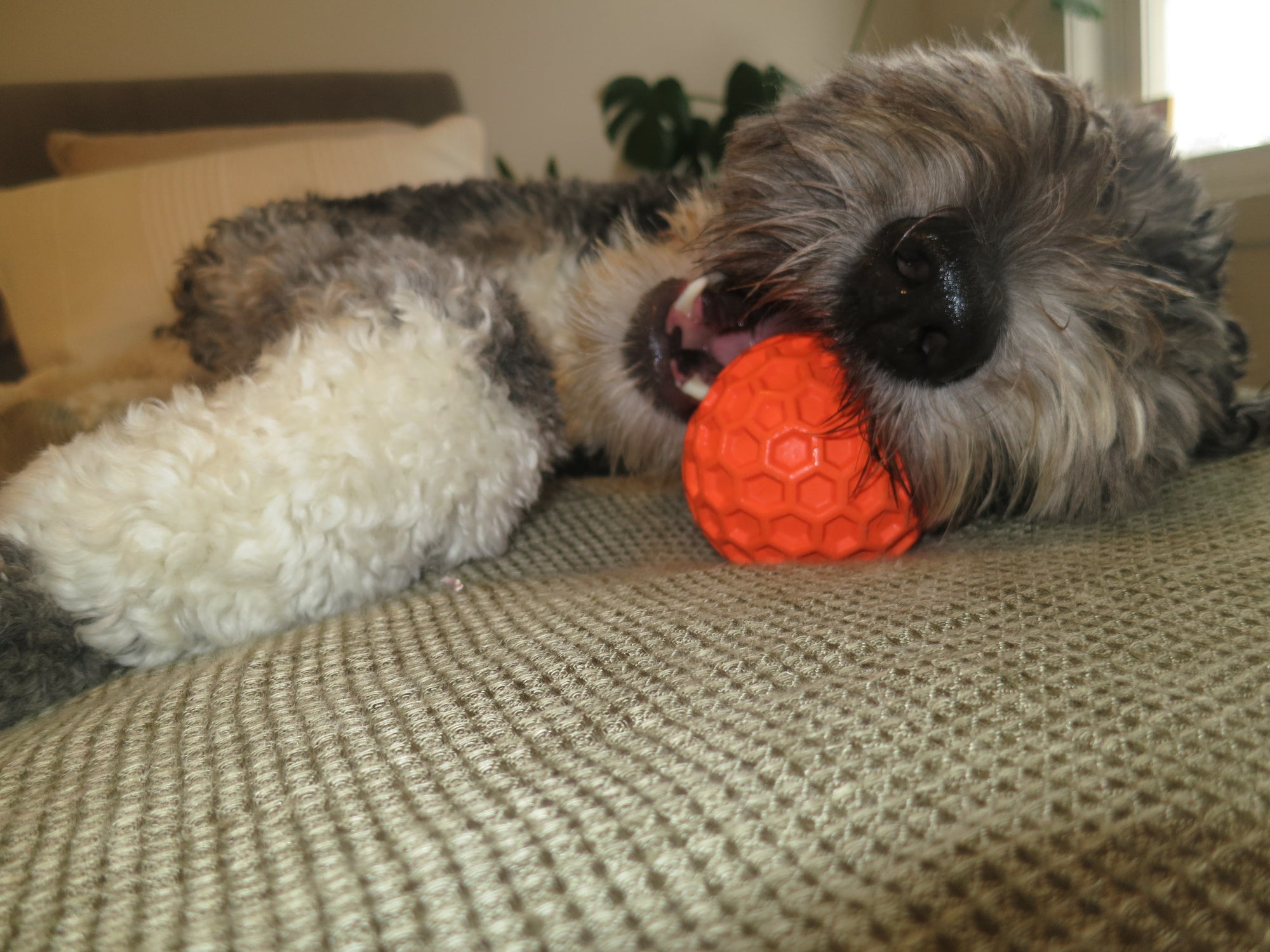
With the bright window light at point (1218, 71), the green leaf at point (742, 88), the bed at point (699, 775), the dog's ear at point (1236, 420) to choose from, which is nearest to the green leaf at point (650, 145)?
the green leaf at point (742, 88)

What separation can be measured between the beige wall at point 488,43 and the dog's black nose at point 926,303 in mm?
Answer: 2968

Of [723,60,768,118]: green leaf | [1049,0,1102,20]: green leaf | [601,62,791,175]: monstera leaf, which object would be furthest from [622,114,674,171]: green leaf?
[1049,0,1102,20]: green leaf

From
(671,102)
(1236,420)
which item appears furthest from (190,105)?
(1236,420)

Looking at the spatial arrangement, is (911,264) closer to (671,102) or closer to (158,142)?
(158,142)

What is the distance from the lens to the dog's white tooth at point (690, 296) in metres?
1.06

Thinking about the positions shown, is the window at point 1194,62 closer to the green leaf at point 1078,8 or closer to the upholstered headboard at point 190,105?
the green leaf at point 1078,8

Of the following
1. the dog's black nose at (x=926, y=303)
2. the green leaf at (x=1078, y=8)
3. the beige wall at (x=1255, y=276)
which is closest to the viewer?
the dog's black nose at (x=926, y=303)

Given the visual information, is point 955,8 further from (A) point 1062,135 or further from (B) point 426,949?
(B) point 426,949

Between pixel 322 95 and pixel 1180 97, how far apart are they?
309 centimetres

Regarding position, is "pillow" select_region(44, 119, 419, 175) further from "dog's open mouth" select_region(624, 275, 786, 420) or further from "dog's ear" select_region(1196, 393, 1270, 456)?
"dog's ear" select_region(1196, 393, 1270, 456)

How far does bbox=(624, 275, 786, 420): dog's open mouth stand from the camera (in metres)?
Result: 1.13

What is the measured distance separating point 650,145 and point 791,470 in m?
2.88

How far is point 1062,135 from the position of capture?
959 mm

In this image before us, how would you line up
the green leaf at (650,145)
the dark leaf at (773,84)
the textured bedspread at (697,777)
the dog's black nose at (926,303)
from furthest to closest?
the green leaf at (650,145), the dark leaf at (773,84), the dog's black nose at (926,303), the textured bedspread at (697,777)
